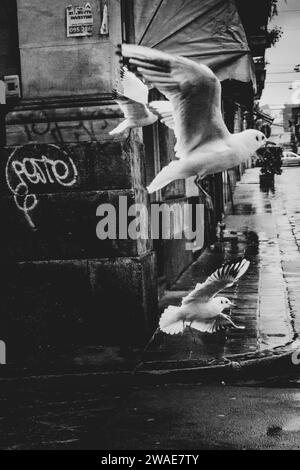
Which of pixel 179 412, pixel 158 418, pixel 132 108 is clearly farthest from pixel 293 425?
pixel 132 108

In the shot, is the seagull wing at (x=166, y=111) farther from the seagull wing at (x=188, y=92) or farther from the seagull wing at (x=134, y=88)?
the seagull wing at (x=134, y=88)

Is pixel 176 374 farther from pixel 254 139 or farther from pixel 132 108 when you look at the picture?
pixel 132 108

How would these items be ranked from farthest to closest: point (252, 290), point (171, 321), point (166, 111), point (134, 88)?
point (252, 290) < point (171, 321) < point (134, 88) < point (166, 111)

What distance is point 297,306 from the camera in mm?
9391

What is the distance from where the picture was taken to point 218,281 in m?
7.23

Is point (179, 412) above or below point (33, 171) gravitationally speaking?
below

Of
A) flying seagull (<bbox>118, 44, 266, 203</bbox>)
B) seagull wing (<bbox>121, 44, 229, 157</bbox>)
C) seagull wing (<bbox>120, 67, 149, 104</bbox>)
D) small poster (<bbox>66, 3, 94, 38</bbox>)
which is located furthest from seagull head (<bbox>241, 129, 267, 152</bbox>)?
small poster (<bbox>66, 3, 94, 38</bbox>)

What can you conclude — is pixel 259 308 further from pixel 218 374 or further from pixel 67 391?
pixel 67 391

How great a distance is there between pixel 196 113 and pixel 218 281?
193 centimetres

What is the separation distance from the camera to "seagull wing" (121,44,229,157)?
5.81 m

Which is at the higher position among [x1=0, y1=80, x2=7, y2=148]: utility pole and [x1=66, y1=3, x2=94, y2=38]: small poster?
[x1=66, y1=3, x2=94, y2=38]: small poster

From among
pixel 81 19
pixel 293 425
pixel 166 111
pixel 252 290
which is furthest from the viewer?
pixel 252 290

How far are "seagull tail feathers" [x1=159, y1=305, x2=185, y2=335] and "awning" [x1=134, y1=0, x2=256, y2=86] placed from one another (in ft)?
7.70

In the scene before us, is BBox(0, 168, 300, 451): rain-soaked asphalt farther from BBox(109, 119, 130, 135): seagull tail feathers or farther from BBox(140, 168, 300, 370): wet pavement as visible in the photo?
BBox(109, 119, 130, 135): seagull tail feathers
